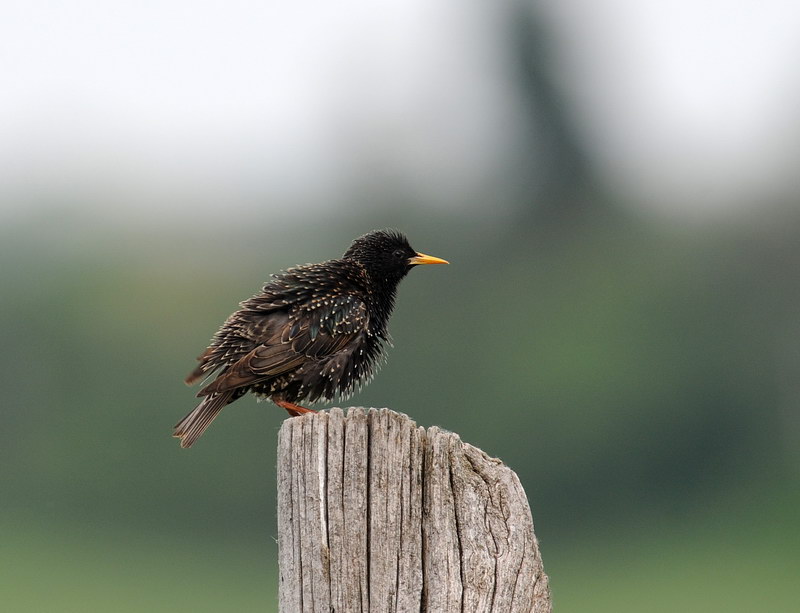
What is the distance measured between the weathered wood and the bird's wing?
2631 mm

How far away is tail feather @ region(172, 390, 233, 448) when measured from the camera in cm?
698

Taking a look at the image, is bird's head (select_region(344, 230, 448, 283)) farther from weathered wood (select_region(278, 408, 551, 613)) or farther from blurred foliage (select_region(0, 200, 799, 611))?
blurred foliage (select_region(0, 200, 799, 611))

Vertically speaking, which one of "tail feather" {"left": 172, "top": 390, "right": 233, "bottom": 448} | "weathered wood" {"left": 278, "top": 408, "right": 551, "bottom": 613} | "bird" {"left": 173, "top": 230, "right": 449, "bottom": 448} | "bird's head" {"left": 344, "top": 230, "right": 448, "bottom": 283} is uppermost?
"bird's head" {"left": 344, "top": 230, "right": 448, "bottom": 283}

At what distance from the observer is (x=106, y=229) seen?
35.9 m

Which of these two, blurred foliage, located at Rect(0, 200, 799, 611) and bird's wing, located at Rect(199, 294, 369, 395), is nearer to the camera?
bird's wing, located at Rect(199, 294, 369, 395)

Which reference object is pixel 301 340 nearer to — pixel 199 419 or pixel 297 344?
pixel 297 344

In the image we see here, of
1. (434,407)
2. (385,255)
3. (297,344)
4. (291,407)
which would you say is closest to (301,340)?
(297,344)

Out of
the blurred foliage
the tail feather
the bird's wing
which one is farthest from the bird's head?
the blurred foliage

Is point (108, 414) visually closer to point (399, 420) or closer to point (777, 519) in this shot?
point (777, 519)

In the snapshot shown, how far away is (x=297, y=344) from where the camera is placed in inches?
290

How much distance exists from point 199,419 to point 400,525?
2824mm

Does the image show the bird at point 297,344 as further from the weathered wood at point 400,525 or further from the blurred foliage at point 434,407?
the blurred foliage at point 434,407

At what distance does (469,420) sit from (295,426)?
25999mm

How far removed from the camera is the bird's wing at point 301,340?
23.5ft
